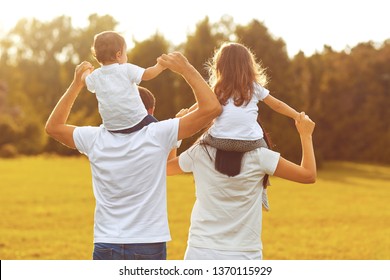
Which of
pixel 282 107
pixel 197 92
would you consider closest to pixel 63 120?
pixel 197 92

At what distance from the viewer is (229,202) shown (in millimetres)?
3434

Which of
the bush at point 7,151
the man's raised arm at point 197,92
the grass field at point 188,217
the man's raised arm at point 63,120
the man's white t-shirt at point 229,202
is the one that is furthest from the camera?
the bush at point 7,151

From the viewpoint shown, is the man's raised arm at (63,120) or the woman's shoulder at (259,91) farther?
the man's raised arm at (63,120)

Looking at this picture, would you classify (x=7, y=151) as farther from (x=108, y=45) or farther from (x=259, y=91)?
(x=259, y=91)

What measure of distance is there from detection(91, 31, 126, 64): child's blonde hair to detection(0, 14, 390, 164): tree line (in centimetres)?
2203

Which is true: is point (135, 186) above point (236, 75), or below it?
below

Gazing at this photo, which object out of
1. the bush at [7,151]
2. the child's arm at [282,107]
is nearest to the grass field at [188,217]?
the child's arm at [282,107]

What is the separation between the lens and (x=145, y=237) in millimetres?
3209

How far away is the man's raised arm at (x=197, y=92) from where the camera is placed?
316cm

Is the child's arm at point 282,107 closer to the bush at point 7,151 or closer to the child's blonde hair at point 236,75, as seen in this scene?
the child's blonde hair at point 236,75

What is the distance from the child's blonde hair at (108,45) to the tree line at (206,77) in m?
22.0

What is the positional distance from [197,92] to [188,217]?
1320 cm
